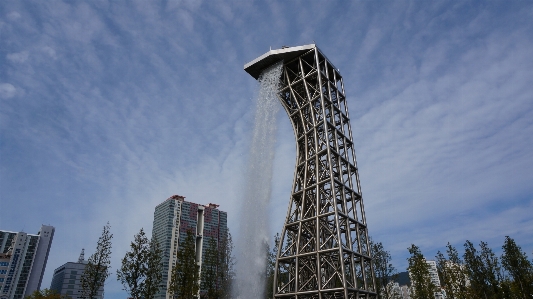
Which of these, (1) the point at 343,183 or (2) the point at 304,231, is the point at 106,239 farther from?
(1) the point at 343,183

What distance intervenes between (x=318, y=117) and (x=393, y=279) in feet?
48.7

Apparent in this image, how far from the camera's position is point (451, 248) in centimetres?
3591

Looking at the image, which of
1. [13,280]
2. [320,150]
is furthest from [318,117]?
[13,280]

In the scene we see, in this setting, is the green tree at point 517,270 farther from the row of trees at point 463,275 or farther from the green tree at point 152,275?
A: the green tree at point 152,275

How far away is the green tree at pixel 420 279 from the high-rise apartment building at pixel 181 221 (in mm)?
48258

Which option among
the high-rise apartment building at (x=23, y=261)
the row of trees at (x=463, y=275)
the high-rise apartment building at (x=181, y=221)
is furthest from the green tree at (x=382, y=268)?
the high-rise apartment building at (x=23, y=261)

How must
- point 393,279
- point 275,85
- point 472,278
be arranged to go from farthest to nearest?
1. point 472,278
2. point 393,279
3. point 275,85

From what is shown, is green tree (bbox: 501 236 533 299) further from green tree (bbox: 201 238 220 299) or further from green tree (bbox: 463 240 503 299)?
green tree (bbox: 201 238 220 299)

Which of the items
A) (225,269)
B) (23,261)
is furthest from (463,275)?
(23,261)

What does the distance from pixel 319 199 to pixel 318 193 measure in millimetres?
393

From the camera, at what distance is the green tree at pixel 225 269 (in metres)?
24.8

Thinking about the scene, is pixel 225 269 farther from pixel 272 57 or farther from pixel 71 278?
Answer: pixel 71 278

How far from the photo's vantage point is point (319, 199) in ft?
70.8

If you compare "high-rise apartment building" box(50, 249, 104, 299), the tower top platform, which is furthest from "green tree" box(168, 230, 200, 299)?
"high-rise apartment building" box(50, 249, 104, 299)
